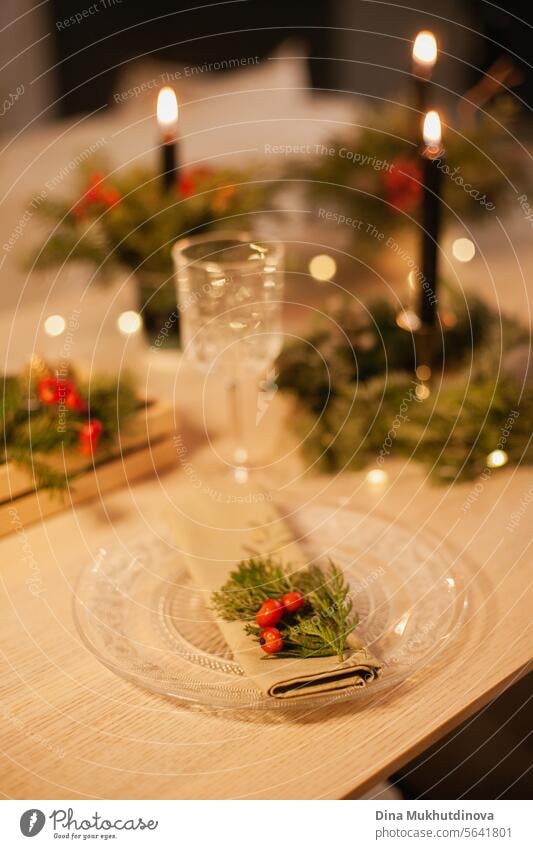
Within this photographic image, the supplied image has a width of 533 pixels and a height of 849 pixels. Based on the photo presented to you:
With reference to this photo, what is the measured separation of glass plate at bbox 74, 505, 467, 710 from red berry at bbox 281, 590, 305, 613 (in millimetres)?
45

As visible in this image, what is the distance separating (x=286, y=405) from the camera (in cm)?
90

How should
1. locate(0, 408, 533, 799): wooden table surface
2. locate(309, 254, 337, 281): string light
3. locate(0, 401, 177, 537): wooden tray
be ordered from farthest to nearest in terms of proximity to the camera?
locate(309, 254, 337, 281): string light
locate(0, 401, 177, 537): wooden tray
locate(0, 408, 533, 799): wooden table surface

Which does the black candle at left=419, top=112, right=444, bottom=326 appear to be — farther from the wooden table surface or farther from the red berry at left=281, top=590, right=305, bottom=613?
the red berry at left=281, top=590, right=305, bottom=613

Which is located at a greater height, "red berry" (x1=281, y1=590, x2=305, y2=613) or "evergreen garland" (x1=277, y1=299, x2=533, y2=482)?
"evergreen garland" (x1=277, y1=299, x2=533, y2=482)

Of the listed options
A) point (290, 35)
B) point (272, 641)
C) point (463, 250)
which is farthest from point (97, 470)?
point (290, 35)

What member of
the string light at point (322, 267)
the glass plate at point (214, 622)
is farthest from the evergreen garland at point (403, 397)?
the string light at point (322, 267)

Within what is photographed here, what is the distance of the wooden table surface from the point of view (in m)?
0.50

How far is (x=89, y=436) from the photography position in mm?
760

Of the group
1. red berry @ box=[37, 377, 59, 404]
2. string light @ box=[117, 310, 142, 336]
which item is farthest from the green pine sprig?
string light @ box=[117, 310, 142, 336]

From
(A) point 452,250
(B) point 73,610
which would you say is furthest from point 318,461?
(A) point 452,250

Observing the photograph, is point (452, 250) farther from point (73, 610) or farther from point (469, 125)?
point (73, 610)

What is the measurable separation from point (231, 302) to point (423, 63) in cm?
31

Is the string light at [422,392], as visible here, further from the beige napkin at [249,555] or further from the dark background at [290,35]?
the dark background at [290,35]

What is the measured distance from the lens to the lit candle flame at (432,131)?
31.1 inches
